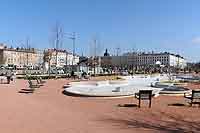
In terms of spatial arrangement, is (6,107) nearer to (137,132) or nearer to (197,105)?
(137,132)

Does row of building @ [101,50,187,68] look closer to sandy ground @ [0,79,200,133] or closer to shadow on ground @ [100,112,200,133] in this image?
sandy ground @ [0,79,200,133]

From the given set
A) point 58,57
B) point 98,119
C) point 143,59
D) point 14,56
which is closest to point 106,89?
point 98,119

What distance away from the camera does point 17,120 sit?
1052 centimetres

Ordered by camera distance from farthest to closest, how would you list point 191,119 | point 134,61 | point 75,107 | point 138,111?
point 134,61
point 75,107
point 138,111
point 191,119

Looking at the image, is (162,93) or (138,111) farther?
(162,93)

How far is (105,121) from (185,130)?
2597 millimetres

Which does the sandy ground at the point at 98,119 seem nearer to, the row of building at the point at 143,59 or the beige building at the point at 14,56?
the beige building at the point at 14,56

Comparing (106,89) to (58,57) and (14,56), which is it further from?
(14,56)

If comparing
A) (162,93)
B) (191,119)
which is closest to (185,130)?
(191,119)

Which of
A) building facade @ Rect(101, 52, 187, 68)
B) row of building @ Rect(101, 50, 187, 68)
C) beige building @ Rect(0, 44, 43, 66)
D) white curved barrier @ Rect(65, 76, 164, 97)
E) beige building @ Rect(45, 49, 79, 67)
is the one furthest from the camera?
A: row of building @ Rect(101, 50, 187, 68)

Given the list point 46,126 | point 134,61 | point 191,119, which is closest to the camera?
point 46,126

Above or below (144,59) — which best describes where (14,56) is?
above

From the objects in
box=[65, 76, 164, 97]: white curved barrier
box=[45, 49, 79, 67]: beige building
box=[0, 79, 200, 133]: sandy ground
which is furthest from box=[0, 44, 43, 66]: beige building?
box=[0, 79, 200, 133]: sandy ground

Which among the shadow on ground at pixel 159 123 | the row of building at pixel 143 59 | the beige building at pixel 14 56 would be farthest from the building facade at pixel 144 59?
the shadow on ground at pixel 159 123
